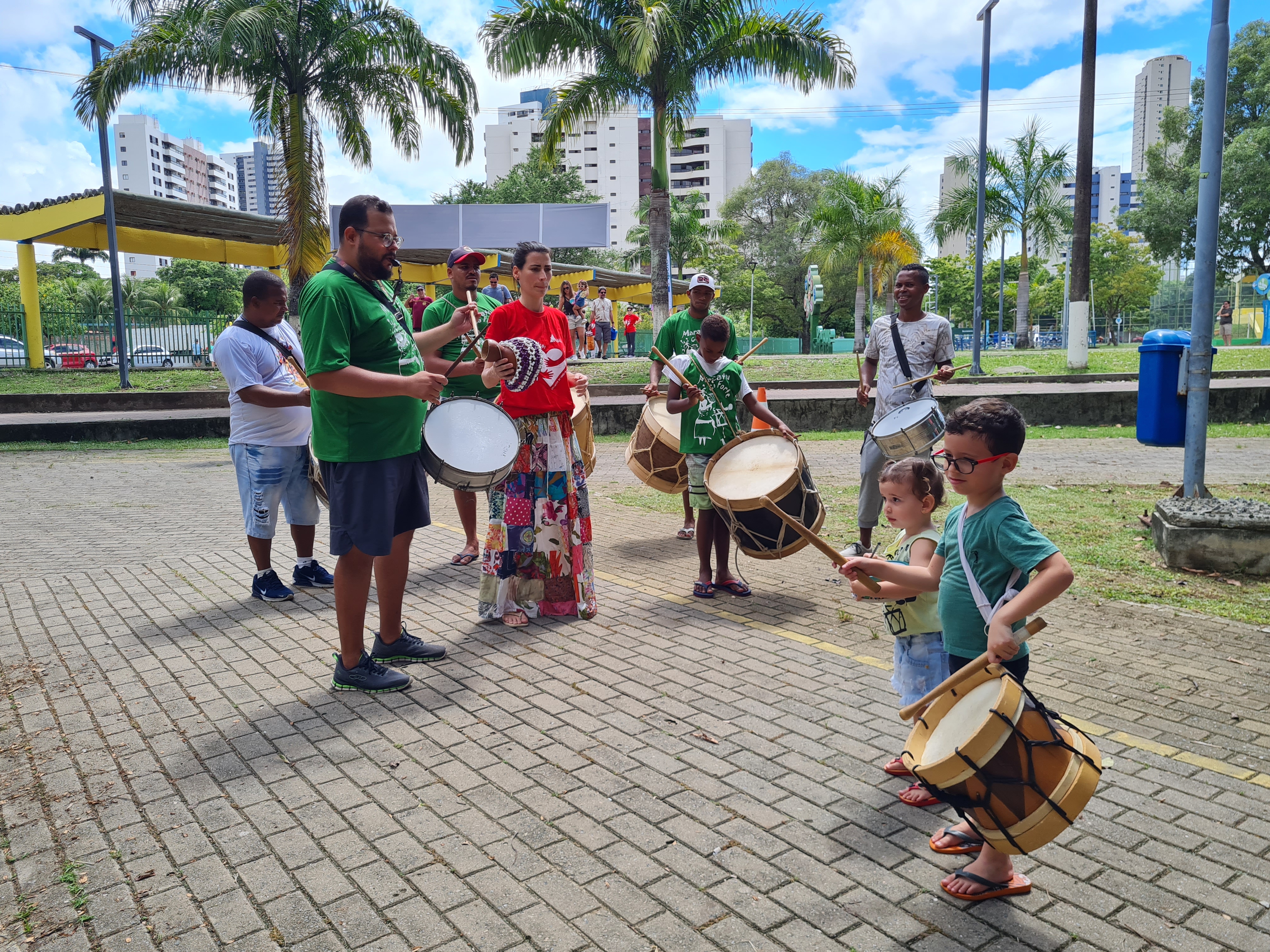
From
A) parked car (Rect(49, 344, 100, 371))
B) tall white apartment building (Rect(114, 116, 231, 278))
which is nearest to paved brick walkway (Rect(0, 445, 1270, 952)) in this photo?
parked car (Rect(49, 344, 100, 371))

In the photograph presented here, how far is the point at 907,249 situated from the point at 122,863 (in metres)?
44.7

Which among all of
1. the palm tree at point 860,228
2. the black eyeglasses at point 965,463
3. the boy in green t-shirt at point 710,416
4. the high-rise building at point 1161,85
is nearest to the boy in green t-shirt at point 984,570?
the black eyeglasses at point 965,463

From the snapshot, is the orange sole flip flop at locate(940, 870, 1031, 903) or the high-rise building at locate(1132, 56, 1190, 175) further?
the high-rise building at locate(1132, 56, 1190, 175)

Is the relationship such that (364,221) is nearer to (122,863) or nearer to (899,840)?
(122,863)

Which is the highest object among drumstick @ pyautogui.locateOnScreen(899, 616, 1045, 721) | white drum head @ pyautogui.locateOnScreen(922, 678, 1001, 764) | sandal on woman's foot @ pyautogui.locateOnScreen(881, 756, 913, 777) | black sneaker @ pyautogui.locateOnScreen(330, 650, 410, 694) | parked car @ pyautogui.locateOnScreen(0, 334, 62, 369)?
parked car @ pyautogui.locateOnScreen(0, 334, 62, 369)

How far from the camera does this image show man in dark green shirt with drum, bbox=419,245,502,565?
6.14 meters

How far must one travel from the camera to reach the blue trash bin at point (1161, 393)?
942cm

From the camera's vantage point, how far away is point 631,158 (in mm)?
132750

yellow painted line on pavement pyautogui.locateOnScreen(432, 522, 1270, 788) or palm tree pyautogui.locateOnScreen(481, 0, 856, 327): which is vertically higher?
palm tree pyautogui.locateOnScreen(481, 0, 856, 327)

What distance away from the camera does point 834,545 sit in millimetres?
7305

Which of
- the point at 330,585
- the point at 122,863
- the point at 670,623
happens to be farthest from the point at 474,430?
the point at 122,863

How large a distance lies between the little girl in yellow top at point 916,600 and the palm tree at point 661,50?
17.3 m

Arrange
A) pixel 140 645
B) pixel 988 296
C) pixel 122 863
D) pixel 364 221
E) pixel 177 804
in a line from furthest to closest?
pixel 988 296, pixel 140 645, pixel 364 221, pixel 177 804, pixel 122 863

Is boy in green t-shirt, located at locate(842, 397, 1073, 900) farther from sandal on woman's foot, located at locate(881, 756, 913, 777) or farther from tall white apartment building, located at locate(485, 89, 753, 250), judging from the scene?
tall white apartment building, located at locate(485, 89, 753, 250)
